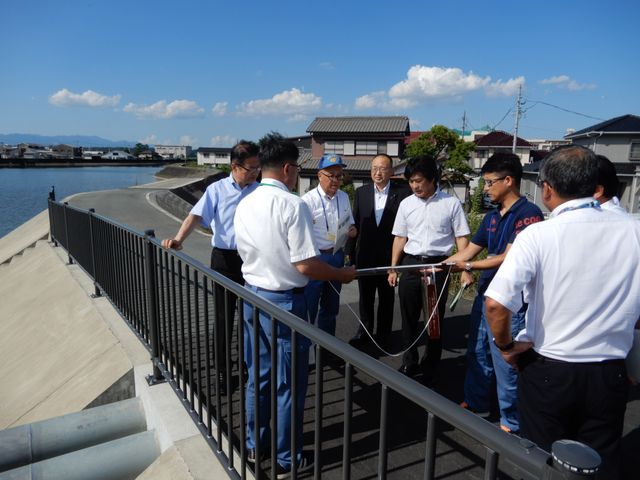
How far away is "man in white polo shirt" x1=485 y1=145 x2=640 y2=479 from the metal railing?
59 centimetres

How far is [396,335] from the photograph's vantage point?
4.73 metres

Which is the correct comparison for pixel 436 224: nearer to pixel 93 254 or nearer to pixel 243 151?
pixel 243 151

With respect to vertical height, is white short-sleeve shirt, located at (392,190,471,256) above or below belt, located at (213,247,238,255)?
above

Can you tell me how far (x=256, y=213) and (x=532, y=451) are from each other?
1768mm

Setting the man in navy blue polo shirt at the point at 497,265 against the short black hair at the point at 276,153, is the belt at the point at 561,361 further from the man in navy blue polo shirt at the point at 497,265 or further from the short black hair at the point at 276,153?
the short black hair at the point at 276,153

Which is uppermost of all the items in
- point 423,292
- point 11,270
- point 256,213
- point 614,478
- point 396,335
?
point 256,213

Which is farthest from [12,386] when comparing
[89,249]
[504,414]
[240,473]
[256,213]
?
[504,414]

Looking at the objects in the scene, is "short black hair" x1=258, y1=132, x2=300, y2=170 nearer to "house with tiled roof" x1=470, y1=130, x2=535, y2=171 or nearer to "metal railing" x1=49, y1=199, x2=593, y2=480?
"metal railing" x1=49, y1=199, x2=593, y2=480

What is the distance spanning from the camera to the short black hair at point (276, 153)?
97.0 inches

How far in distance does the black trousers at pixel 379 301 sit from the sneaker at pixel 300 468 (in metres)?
2.11

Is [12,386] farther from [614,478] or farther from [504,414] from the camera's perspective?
[614,478]

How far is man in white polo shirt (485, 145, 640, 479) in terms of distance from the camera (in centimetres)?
169

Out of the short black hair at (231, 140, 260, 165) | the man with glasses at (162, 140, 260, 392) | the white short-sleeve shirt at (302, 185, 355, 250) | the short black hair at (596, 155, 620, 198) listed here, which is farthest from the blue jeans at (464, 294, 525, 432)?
the short black hair at (231, 140, 260, 165)

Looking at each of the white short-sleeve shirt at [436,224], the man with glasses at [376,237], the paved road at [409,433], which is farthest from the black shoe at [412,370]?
the white short-sleeve shirt at [436,224]
